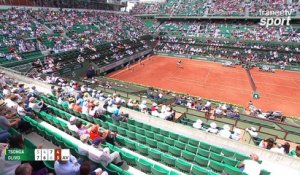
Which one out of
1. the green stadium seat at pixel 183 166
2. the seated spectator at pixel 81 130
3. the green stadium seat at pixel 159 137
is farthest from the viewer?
the green stadium seat at pixel 159 137

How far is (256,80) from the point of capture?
3178 centimetres

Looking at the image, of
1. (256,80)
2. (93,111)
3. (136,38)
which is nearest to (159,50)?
(136,38)

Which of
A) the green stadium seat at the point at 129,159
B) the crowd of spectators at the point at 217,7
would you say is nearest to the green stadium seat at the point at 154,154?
the green stadium seat at the point at 129,159

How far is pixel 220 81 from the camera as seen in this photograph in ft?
103

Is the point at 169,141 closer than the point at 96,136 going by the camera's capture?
No

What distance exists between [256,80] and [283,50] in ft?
40.8

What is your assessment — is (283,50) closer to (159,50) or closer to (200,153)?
(159,50)

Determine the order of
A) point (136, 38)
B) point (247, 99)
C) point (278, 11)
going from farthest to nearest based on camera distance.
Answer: point (136, 38) < point (278, 11) < point (247, 99)

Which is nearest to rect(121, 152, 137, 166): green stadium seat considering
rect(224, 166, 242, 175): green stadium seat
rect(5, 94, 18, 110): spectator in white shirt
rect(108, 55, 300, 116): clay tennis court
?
rect(224, 166, 242, 175): green stadium seat

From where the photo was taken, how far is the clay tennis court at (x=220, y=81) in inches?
990

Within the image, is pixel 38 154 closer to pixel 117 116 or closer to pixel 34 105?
pixel 34 105

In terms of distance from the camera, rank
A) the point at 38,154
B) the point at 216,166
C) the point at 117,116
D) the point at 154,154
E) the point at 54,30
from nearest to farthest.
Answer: the point at 38,154 < the point at 216,166 < the point at 154,154 < the point at 117,116 < the point at 54,30

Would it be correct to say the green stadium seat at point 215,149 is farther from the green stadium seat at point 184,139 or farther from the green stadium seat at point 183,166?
the green stadium seat at point 183,166

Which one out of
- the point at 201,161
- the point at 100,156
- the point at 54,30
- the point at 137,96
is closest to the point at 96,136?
the point at 100,156
